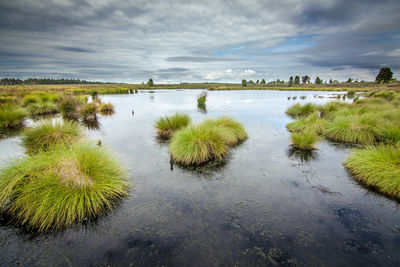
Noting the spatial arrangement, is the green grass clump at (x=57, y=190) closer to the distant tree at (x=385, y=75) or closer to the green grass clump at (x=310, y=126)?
the green grass clump at (x=310, y=126)

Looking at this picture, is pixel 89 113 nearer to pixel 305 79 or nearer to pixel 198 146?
pixel 198 146

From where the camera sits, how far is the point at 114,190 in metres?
5.73

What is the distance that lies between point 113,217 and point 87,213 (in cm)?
67

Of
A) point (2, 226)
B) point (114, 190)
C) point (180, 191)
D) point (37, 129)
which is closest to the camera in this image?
point (2, 226)

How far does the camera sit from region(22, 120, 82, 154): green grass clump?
8.76 m

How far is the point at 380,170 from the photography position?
6477 mm

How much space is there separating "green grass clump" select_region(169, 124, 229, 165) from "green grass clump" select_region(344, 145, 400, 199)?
17.9 feet

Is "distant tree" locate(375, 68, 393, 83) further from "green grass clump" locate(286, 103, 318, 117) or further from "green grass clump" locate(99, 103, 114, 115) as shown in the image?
"green grass clump" locate(99, 103, 114, 115)

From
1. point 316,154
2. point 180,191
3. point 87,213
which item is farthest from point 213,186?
point 316,154

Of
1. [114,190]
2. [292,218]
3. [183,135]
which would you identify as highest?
[183,135]

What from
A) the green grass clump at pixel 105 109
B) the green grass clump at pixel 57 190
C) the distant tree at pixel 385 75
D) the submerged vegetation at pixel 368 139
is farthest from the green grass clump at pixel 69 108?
the distant tree at pixel 385 75

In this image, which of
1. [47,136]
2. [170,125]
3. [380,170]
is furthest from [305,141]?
[47,136]

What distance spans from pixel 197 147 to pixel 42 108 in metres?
22.9

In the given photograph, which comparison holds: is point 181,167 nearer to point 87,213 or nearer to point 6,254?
point 87,213
